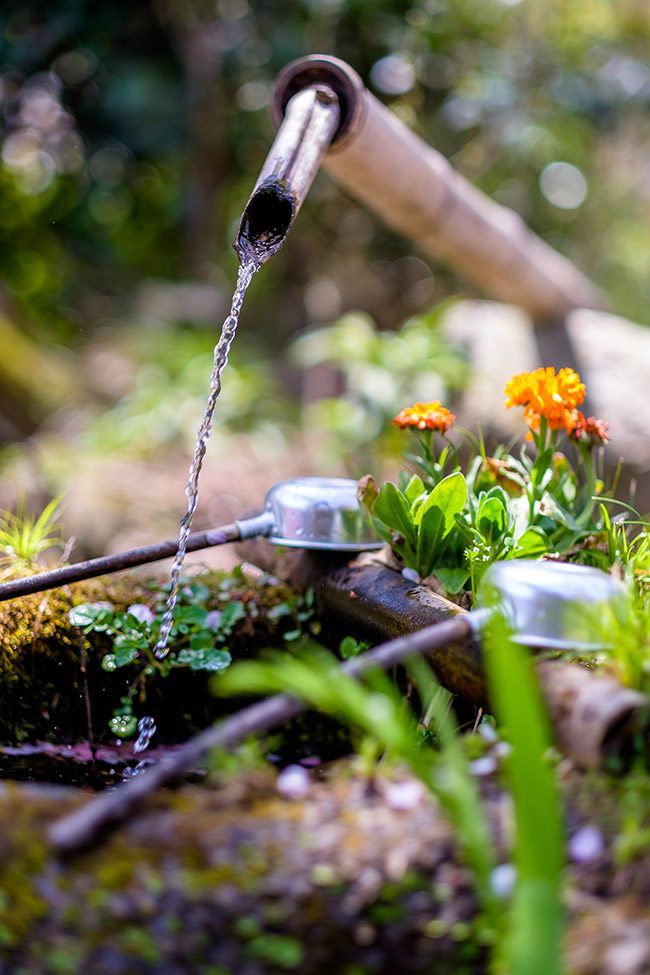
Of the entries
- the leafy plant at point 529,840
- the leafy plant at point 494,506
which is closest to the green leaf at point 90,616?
the leafy plant at point 494,506

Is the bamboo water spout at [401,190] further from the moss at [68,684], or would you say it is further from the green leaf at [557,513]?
the moss at [68,684]

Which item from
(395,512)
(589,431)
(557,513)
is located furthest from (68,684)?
(589,431)

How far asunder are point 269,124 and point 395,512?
6.58m

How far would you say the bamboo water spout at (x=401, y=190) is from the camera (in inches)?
97.9

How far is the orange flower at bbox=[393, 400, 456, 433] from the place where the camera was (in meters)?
2.21

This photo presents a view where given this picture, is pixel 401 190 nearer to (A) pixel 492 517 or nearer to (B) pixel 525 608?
(A) pixel 492 517

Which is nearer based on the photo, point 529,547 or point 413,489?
point 529,547

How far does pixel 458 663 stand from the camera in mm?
1683

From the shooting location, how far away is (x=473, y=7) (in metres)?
7.54

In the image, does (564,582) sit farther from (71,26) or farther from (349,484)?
(71,26)

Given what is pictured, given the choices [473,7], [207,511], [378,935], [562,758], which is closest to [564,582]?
[562,758]

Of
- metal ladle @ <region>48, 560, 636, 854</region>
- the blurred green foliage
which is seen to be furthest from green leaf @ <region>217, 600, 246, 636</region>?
the blurred green foliage

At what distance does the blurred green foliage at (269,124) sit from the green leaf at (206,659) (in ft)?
18.4

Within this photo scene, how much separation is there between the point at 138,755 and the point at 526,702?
1.35 m
